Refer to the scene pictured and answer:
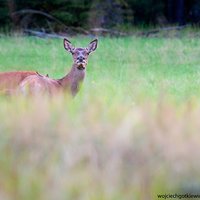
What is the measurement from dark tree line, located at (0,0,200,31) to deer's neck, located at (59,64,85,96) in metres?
18.7

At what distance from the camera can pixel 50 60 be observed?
19594 millimetres

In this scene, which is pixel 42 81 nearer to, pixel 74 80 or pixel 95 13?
pixel 74 80

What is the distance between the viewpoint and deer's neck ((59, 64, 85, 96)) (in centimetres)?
1127

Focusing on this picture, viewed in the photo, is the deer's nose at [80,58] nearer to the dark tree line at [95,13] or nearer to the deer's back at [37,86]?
the deer's back at [37,86]

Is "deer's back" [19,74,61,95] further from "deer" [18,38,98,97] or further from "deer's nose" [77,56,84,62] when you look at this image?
"deer's nose" [77,56,84,62]

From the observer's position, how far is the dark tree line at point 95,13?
3083 centimetres

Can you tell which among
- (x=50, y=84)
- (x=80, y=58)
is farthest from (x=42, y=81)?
(x=80, y=58)

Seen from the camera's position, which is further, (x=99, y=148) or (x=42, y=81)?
(x=42, y=81)

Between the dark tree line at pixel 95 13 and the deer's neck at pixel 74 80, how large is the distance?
18.7 m

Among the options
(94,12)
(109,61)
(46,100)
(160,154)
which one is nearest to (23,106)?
(46,100)

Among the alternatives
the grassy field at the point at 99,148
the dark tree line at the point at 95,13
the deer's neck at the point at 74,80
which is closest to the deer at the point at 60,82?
the deer's neck at the point at 74,80

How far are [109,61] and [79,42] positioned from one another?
4490 millimetres

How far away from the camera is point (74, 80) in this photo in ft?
37.6

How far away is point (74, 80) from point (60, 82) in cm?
19
